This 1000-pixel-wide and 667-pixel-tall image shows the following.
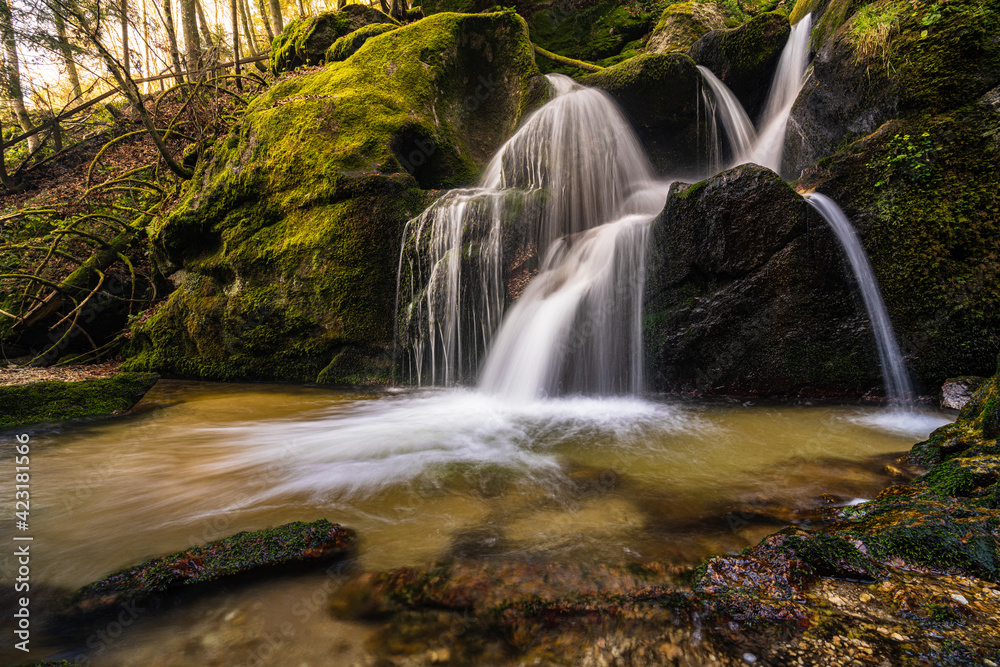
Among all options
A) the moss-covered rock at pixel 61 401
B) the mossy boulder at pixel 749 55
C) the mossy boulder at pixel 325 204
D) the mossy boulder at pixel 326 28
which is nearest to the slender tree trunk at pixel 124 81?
the mossy boulder at pixel 325 204

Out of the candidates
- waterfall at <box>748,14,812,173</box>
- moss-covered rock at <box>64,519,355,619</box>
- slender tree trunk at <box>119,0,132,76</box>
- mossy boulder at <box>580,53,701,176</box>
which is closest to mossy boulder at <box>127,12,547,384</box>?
mossy boulder at <box>580,53,701,176</box>

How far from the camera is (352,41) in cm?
957

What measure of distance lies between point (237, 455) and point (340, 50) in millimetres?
9768

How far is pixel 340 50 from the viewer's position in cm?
970

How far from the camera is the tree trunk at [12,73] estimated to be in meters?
7.39

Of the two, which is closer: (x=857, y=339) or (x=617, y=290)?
(x=857, y=339)

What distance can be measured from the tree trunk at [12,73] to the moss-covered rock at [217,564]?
35.2 ft

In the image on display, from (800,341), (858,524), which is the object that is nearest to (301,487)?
(858,524)

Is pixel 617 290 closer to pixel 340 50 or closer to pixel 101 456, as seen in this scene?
pixel 101 456

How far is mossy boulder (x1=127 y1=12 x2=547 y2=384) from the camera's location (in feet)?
21.7

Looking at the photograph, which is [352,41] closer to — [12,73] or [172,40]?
[172,40]

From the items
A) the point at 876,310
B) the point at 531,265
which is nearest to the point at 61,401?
the point at 531,265

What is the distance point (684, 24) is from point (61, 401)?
41.1ft

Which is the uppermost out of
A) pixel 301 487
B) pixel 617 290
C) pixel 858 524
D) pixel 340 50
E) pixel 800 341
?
pixel 340 50
